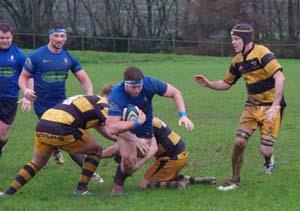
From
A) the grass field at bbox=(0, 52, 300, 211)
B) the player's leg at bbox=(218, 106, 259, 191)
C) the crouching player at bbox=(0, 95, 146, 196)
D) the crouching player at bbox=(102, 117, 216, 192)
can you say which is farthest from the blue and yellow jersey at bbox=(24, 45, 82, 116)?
the player's leg at bbox=(218, 106, 259, 191)


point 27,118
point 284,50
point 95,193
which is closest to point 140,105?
point 95,193

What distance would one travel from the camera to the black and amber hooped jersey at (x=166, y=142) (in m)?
8.57

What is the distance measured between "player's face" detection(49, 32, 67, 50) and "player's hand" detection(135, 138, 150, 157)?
205 cm

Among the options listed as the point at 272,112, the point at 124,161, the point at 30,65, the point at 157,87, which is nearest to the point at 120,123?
the point at 124,161

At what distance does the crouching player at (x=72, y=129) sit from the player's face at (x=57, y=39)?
172cm

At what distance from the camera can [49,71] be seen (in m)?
9.38

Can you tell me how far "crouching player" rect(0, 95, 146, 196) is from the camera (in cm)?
759

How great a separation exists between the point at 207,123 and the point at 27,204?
799 centimetres

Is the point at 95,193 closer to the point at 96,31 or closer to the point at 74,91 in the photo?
the point at 74,91

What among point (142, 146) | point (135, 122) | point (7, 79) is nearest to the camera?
point (135, 122)

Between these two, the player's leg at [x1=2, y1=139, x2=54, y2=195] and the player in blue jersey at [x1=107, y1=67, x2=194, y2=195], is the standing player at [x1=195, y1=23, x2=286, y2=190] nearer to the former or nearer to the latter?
the player in blue jersey at [x1=107, y1=67, x2=194, y2=195]

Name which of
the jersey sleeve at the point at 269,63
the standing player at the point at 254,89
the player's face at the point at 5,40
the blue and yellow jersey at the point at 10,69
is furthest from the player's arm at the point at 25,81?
the jersey sleeve at the point at 269,63

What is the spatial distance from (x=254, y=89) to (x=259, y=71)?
273mm

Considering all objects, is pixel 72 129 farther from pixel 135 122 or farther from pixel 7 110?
pixel 7 110
